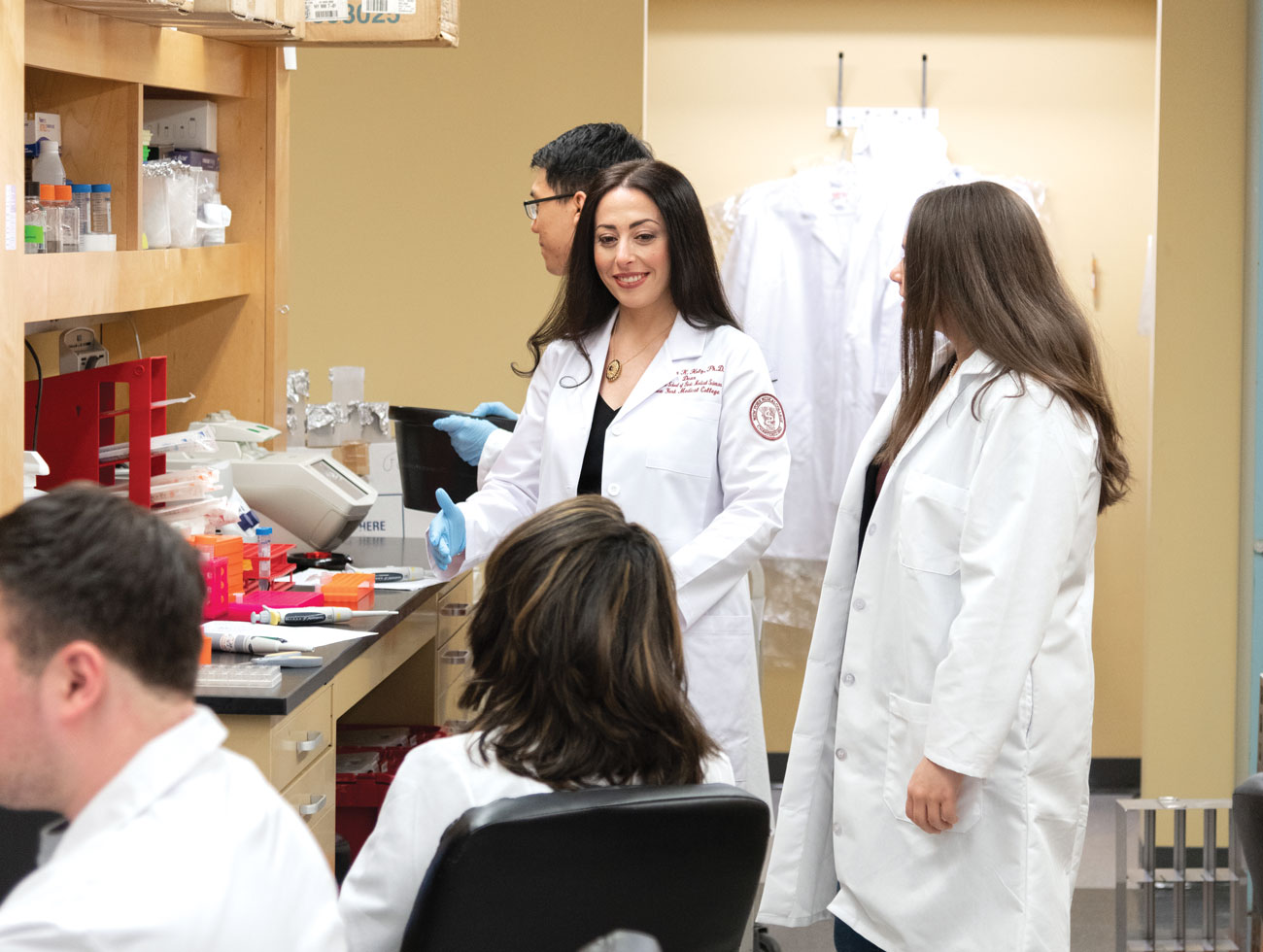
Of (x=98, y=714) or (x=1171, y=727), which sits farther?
(x=1171, y=727)

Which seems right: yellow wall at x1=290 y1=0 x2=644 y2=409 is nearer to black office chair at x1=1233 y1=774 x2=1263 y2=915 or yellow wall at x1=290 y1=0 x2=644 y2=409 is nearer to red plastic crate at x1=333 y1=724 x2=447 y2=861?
red plastic crate at x1=333 y1=724 x2=447 y2=861

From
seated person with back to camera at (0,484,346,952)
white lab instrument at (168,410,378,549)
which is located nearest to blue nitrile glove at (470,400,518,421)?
white lab instrument at (168,410,378,549)

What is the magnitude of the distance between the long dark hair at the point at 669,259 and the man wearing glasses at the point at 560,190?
23 centimetres

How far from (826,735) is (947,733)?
0.30 metres

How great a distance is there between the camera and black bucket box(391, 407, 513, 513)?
3102 mm

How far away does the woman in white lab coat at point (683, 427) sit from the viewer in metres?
2.38

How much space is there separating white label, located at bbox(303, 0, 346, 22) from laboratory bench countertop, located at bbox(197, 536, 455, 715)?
1.16 m

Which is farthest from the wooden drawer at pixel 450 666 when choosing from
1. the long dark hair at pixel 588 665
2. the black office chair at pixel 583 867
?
the black office chair at pixel 583 867

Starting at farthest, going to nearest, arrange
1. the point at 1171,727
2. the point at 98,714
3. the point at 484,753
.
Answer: the point at 1171,727 < the point at 484,753 < the point at 98,714

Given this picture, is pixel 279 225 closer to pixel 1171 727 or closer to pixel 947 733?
pixel 947 733

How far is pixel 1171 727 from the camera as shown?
358 centimetres

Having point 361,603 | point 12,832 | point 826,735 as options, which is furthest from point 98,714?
point 361,603

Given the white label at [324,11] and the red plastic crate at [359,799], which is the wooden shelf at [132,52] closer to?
the white label at [324,11]

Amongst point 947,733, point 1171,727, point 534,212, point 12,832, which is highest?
point 534,212
